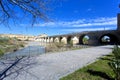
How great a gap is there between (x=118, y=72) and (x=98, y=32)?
49.5 meters

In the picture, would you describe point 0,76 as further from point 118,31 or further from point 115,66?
point 118,31

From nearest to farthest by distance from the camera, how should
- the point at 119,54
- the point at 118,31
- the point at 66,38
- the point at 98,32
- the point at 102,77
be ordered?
the point at 102,77 → the point at 119,54 → the point at 118,31 → the point at 98,32 → the point at 66,38

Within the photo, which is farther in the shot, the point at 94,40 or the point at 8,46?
the point at 94,40

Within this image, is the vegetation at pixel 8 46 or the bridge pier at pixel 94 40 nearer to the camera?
the vegetation at pixel 8 46

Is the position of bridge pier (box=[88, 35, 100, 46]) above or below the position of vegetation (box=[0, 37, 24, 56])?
above

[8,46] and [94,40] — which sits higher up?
[94,40]

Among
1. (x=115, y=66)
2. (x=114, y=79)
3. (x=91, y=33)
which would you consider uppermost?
(x=91, y=33)

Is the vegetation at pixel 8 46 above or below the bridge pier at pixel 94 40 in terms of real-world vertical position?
below

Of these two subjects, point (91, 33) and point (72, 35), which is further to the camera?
point (72, 35)

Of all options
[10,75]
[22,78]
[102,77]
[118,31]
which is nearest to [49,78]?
[22,78]

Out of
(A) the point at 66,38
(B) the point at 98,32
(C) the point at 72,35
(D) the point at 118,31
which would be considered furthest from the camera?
(A) the point at 66,38

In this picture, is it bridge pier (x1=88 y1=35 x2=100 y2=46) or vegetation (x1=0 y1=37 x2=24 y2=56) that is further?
bridge pier (x1=88 y1=35 x2=100 y2=46)

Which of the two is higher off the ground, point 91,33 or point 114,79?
point 91,33

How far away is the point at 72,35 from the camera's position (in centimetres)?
6650
